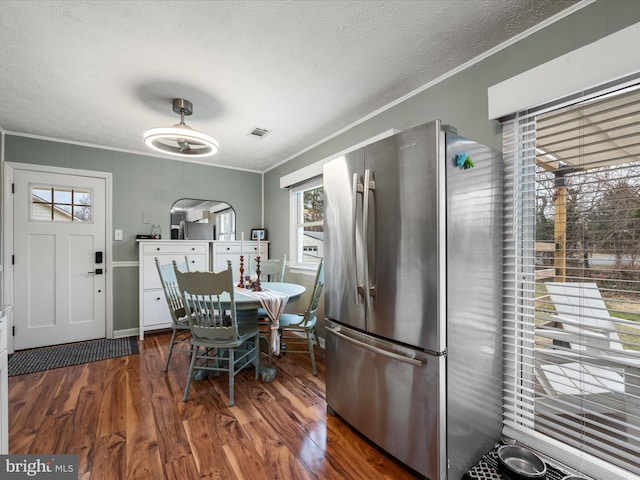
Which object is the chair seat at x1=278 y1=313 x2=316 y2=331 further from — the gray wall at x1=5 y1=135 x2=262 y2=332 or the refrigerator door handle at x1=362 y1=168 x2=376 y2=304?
the gray wall at x1=5 y1=135 x2=262 y2=332

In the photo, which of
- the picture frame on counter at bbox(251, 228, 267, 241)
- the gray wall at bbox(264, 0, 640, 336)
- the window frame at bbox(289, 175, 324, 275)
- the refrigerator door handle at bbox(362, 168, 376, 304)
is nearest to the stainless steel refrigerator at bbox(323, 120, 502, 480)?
the refrigerator door handle at bbox(362, 168, 376, 304)

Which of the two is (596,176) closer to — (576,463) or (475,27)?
(475,27)

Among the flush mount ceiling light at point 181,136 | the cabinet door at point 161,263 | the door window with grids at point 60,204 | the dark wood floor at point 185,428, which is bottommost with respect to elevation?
the dark wood floor at point 185,428

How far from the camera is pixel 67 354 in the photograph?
3199 millimetres

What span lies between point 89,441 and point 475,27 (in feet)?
11.1

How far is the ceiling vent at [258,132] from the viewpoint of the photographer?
125 inches

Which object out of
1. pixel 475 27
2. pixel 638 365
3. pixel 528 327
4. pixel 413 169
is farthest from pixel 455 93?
pixel 638 365

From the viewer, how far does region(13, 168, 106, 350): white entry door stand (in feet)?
11.0

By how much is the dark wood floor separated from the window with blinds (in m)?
0.86

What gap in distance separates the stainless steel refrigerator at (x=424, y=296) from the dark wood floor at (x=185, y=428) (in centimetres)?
27

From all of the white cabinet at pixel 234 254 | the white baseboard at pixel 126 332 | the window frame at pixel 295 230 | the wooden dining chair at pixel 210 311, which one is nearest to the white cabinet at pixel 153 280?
the white baseboard at pixel 126 332

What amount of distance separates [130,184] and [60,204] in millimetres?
784

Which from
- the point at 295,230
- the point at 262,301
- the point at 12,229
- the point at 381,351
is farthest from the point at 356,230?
the point at 12,229

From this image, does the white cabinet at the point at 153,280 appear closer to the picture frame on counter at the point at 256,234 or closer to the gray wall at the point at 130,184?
the gray wall at the point at 130,184
